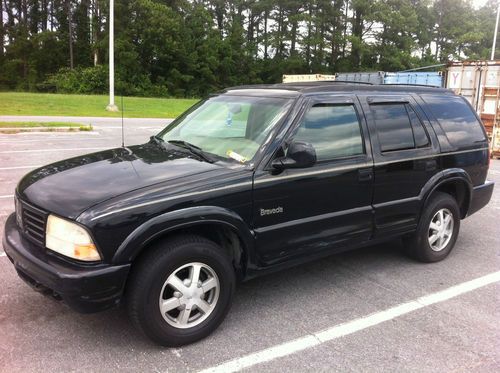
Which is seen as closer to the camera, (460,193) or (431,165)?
(431,165)

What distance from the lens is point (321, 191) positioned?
3.88 metres

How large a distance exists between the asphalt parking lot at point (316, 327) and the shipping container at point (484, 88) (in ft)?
32.8

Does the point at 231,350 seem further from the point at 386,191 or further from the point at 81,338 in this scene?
the point at 386,191

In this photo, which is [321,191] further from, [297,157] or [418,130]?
[418,130]

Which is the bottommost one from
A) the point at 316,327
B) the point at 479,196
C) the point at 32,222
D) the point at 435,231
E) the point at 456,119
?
the point at 316,327

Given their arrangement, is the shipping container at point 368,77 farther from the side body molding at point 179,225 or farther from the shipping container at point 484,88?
the side body molding at point 179,225

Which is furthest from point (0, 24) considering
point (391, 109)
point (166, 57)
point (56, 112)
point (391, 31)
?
point (391, 109)

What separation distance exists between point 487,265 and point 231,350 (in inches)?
124

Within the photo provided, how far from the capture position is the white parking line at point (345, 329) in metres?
3.13

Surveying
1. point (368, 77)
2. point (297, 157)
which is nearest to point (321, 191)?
point (297, 157)

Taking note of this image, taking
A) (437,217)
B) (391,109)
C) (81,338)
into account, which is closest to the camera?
(81,338)

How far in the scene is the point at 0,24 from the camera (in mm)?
55312

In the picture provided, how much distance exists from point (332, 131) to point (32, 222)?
2417mm

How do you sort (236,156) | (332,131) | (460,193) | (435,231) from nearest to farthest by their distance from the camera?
1. (236,156)
2. (332,131)
3. (435,231)
4. (460,193)
